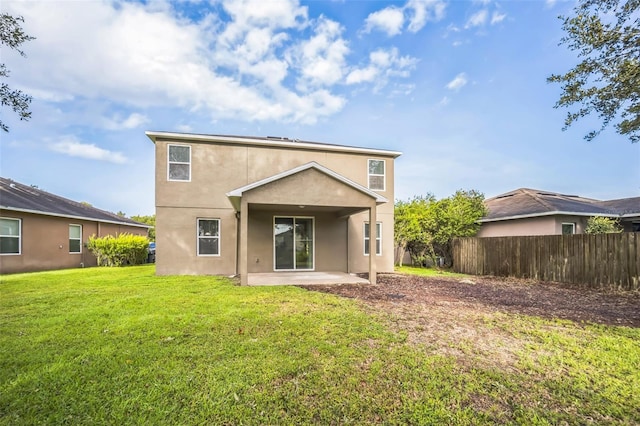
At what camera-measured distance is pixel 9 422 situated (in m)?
2.71

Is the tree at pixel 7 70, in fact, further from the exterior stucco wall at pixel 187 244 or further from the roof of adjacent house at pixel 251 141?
the exterior stucco wall at pixel 187 244

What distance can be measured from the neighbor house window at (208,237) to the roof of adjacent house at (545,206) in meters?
15.1

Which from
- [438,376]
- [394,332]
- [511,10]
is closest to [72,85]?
→ [394,332]

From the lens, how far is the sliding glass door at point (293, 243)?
12602 mm

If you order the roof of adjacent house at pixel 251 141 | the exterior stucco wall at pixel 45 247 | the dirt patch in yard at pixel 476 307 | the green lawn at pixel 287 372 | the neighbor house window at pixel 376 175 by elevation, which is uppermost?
the roof of adjacent house at pixel 251 141

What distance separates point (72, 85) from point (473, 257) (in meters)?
19.4

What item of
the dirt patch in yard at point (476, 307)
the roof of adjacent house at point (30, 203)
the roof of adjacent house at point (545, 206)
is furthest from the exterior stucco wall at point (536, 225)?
the roof of adjacent house at point (30, 203)

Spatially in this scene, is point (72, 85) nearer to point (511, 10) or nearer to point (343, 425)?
point (343, 425)

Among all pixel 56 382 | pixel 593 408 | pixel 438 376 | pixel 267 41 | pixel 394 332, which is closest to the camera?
pixel 593 408

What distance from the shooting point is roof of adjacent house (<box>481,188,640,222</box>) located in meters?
15.0

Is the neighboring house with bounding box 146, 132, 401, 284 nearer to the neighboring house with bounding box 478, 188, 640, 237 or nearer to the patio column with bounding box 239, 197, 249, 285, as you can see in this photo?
the patio column with bounding box 239, 197, 249, 285

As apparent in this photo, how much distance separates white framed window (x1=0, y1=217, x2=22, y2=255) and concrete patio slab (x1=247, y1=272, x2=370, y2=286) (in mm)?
10899

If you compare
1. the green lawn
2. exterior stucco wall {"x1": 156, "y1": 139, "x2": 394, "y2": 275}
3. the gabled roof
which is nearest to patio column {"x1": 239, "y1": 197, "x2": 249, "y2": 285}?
the gabled roof

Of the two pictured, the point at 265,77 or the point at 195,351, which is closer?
the point at 195,351
